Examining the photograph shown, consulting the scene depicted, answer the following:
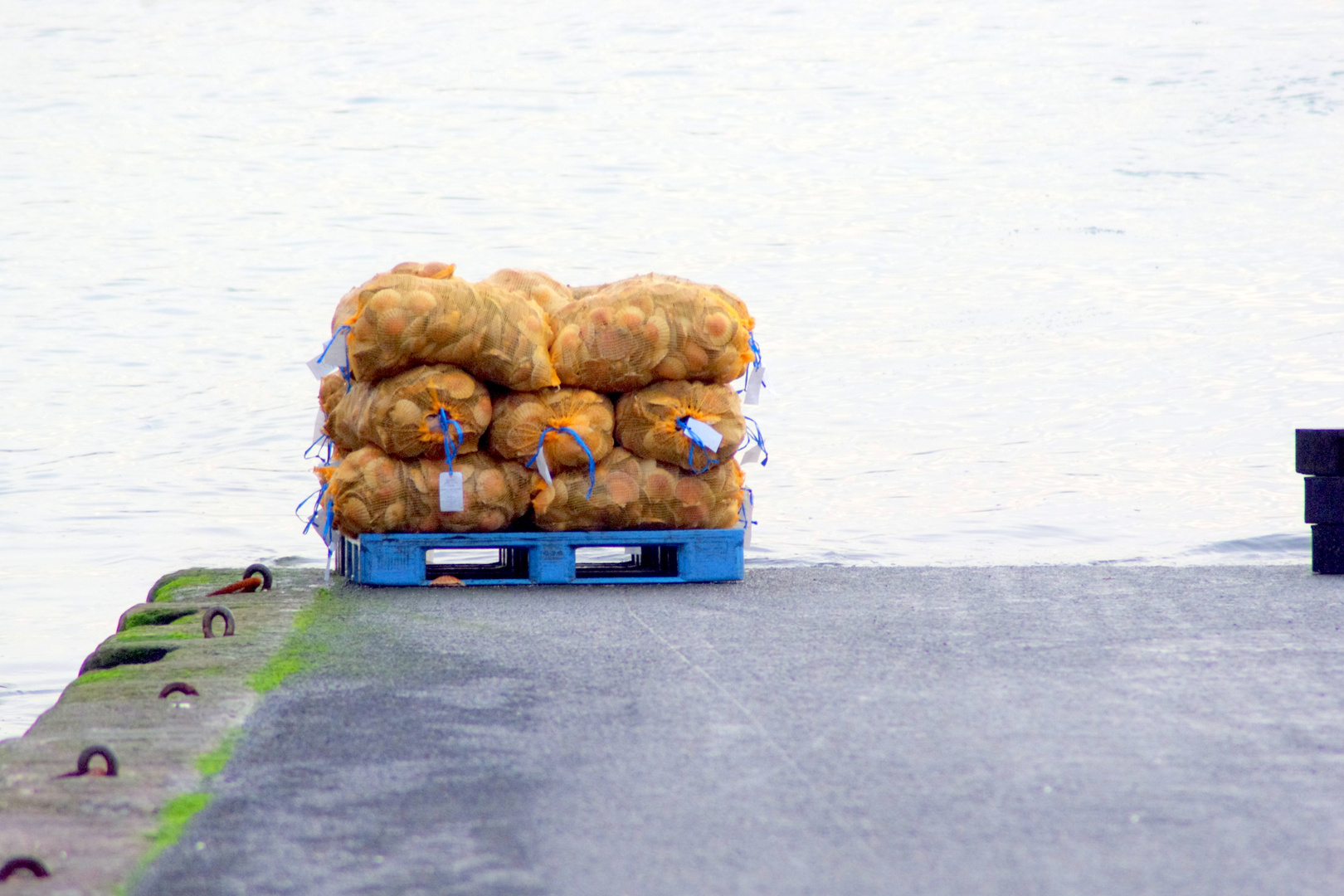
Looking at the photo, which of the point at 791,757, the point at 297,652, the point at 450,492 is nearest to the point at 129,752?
the point at 297,652

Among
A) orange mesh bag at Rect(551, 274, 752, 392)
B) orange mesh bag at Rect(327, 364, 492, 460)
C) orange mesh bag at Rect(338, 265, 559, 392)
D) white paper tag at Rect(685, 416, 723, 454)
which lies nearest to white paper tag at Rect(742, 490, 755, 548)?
white paper tag at Rect(685, 416, 723, 454)

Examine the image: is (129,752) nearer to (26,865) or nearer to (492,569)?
(26,865)

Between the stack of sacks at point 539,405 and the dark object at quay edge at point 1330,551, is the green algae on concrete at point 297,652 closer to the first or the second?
the stack of sacks at point 539,405

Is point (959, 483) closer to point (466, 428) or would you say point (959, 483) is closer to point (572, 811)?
point (466, 428)

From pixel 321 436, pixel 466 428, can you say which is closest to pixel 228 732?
pixel 466 428

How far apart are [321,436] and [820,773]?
4.81 metres

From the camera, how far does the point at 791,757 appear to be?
3.87m

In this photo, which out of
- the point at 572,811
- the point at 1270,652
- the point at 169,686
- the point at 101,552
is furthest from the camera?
the point at 101,552

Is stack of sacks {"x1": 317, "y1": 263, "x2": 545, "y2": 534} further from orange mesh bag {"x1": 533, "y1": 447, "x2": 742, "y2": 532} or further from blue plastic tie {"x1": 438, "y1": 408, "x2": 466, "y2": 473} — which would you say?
orange mesh bag {"x1": 533, "y1": 447, "x2": 742, "y2": 532}

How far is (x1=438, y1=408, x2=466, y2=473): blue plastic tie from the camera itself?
6.80m

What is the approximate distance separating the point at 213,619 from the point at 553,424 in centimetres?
186

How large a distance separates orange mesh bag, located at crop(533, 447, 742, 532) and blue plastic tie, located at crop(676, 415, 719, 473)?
7 centimetres

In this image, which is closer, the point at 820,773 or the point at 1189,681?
the point at 820,773

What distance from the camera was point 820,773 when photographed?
12.2 feet
